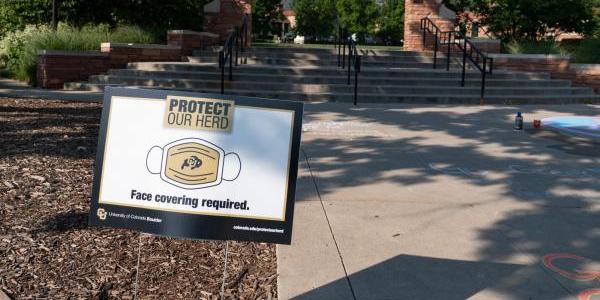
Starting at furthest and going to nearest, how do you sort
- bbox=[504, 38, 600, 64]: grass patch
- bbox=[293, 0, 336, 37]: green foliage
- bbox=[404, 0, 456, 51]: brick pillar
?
bbox=[293, 0, 336, 37]: green foliage, bbox=[404, 0, 456, 51]: brick pillar, bbox=[504, 38, 600, 64]: grass patch

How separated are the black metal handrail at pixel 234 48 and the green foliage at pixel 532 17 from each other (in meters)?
7.68

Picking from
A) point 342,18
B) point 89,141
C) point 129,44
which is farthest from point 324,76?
point 342,18

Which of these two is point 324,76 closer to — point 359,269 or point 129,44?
point 129,44

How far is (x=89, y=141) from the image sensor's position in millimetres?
8359

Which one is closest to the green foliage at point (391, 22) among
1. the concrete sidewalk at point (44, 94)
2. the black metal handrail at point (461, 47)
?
the black metal handrail at point (461, 47)

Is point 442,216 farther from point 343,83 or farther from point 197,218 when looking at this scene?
point 343,83

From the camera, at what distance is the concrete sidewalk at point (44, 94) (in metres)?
12.9

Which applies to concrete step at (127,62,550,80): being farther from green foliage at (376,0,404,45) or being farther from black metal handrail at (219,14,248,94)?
green foliage at (376,0,404,45)

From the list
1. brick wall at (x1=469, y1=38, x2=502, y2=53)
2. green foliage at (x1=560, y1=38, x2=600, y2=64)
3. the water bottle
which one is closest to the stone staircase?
brick wall at (x1=469, y1=38, x2=502, y2=53)

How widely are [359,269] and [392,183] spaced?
252 centimetres

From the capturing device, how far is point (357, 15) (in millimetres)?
58688

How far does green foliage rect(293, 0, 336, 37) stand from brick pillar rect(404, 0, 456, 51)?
4174 centimetres

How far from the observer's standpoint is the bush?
50.7 ft

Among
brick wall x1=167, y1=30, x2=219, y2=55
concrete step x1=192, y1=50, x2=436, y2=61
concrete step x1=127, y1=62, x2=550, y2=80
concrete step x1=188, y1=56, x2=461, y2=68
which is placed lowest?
concrete step x1=127, y1=62, x2=550, y2=80
